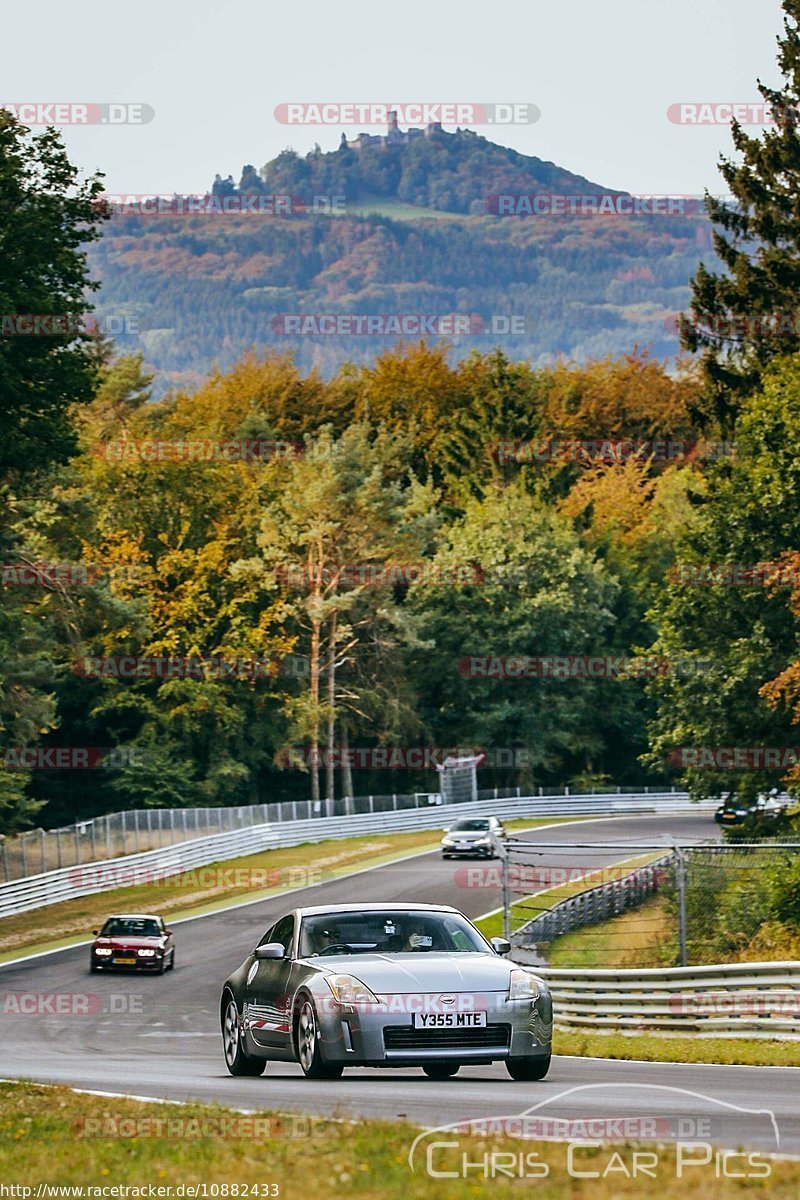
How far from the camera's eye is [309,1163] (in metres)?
9.65

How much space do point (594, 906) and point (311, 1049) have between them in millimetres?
19515

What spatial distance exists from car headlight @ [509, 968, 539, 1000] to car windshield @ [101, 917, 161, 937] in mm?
25405

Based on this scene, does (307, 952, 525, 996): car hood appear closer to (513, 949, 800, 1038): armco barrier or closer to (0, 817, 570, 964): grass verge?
(513, 949, 800, 1038): armco barrier

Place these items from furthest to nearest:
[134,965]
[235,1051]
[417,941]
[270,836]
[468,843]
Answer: [270,836], [468,843], [134,965], [235,1051], [417,941]

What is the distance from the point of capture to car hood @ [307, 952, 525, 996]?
14.0 m

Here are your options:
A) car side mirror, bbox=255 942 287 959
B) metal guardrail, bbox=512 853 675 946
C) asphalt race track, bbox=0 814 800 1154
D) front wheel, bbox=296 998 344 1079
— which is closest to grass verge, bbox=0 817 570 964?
asphalt race track, bbox=0 814 800 1154

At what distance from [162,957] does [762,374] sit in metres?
22.3

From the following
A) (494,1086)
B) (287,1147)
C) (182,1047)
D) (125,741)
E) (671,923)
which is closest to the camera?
(287,1147)

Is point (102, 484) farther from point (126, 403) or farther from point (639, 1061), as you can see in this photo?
point (639, 1061)

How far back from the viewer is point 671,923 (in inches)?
1249

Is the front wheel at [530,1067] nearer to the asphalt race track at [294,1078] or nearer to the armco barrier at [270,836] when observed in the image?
the asphalt race track at [294,1078]


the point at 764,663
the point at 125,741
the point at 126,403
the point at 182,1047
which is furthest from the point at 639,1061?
the point at 126,403

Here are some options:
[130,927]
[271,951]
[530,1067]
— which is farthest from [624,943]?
[530,1067]

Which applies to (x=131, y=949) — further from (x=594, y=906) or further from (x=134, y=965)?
(x=594, y=906)
